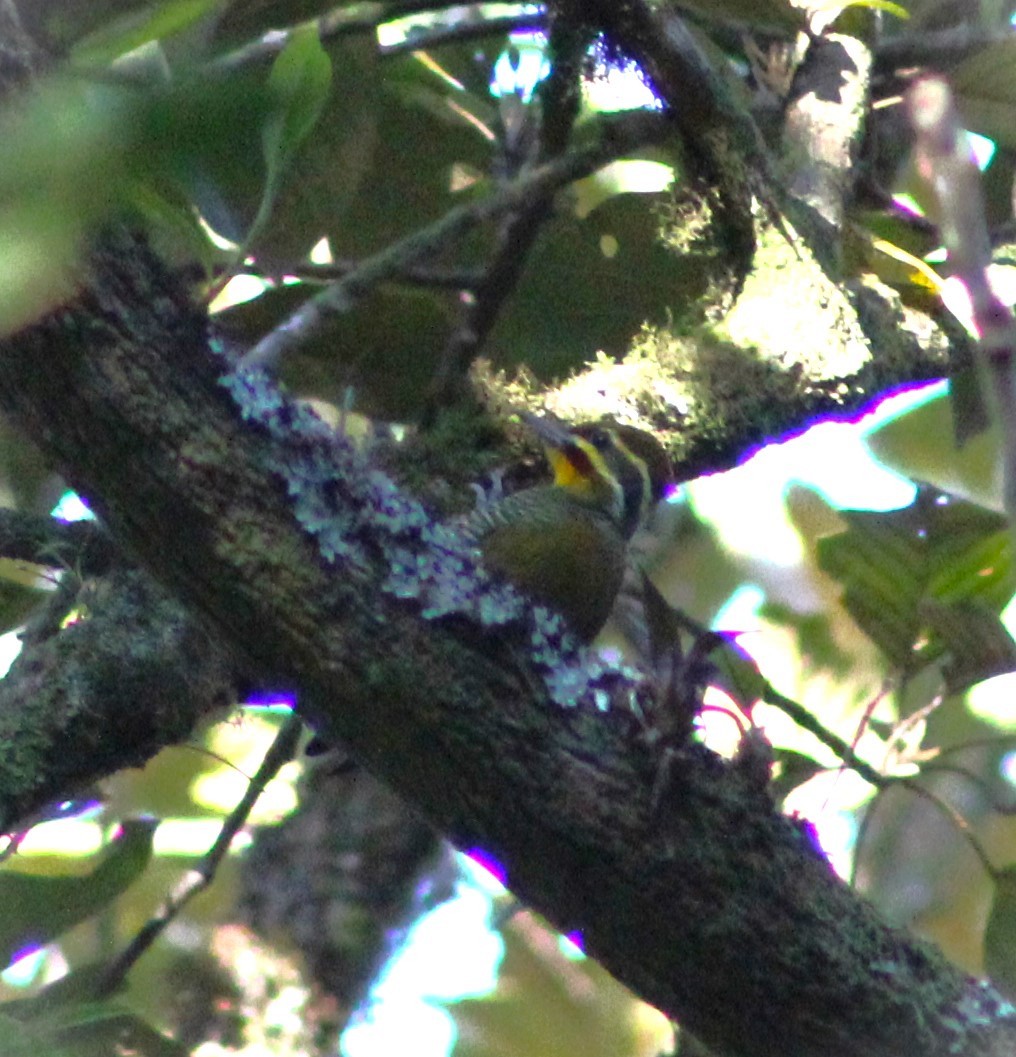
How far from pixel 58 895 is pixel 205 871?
12.2 inches

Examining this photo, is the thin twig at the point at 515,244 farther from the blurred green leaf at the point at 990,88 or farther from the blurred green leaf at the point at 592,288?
the blurred green leaf at the point at 990,88

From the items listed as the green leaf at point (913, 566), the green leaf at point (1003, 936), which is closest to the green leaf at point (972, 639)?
the green leaf at point (913, 566)

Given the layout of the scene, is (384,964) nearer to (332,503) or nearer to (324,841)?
(324,841)

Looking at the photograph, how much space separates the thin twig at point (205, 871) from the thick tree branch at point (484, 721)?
66cm

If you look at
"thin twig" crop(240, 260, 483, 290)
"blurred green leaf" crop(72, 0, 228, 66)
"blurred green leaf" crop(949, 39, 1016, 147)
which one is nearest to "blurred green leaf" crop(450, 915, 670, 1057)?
"thin twig" crop(240, 260, 483, 290)

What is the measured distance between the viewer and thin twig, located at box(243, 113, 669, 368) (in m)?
1.93

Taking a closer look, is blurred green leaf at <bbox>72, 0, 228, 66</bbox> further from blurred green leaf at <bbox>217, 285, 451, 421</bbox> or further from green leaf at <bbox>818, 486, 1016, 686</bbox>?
green leaf at <bbox>818, 486, 1016, 686</bbox>

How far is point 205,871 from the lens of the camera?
6.93 feet

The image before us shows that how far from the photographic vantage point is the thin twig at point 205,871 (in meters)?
1.98

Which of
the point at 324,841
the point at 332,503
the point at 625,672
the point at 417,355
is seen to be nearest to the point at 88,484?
the point at 332,503

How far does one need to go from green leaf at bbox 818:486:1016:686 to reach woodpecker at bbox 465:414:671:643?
16.2 inches

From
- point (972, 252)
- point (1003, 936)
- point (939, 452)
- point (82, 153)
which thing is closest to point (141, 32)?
point (82, 153)

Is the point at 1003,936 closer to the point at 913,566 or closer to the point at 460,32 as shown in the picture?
the point at 913,566

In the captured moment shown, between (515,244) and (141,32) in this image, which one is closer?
(141,32)
